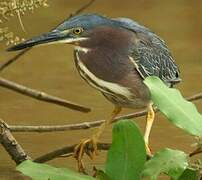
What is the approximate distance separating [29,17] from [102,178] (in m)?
3.58

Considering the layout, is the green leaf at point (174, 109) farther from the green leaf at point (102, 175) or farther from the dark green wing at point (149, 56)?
the dark green wing at point (149, 56)

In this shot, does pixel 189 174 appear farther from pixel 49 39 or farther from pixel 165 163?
pixel 49 39

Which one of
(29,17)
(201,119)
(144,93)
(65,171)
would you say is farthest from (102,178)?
(29,17)

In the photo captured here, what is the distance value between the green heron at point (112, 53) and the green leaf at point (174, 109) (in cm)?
40

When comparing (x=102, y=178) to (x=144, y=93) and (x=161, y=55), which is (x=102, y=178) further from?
(x=161, y=55)

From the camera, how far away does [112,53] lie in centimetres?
195

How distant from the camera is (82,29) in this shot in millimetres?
1850

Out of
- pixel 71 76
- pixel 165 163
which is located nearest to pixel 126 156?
pixel 165 163

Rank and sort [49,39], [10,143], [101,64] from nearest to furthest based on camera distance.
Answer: [49,39] → [101,64] → [10,143]

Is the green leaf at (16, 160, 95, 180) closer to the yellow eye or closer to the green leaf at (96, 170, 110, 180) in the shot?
the green leaf at (96, 170, 110, 180)

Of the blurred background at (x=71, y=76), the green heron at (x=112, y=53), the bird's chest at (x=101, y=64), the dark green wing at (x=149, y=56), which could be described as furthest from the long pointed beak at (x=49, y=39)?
the blurred background at (x=71, y=76)

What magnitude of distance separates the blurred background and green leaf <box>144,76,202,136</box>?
55.5 inches

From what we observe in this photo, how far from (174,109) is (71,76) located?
8.70 feet

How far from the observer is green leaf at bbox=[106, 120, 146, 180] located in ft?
4.79
